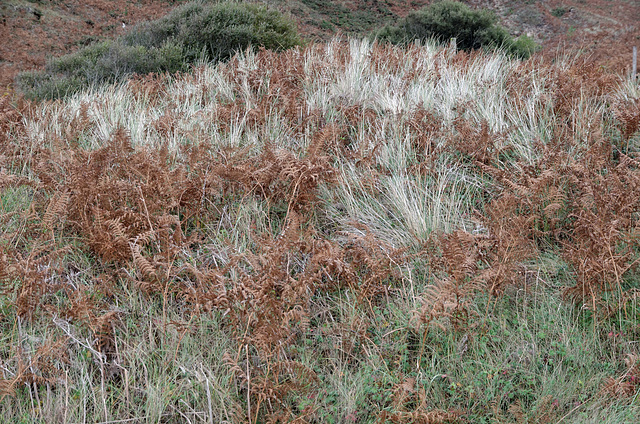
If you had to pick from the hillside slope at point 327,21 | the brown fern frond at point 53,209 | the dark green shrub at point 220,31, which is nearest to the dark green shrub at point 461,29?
the hillside slope at point 327,21

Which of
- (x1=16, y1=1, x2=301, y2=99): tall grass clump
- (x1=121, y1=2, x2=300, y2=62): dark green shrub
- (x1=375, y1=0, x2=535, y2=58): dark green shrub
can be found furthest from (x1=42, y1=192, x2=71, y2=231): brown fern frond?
(x1=375, y1=0, x2=535, y2=58): dark green shrub

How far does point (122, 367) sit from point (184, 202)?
4.25 ft

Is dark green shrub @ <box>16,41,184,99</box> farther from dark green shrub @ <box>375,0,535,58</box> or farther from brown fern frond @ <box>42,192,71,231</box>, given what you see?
dark green shrub @ <box>375,0,535,58</box>

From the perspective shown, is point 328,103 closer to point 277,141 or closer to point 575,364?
point 277,141

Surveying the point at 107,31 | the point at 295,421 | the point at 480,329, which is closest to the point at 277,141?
the point at 480,329

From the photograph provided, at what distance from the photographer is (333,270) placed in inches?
111

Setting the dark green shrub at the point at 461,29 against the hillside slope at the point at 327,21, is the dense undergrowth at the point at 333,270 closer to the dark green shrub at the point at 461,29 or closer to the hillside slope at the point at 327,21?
the hillside slope at the point at 327,21

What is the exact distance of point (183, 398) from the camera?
2209 millimetres

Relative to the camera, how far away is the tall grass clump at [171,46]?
24.4ft

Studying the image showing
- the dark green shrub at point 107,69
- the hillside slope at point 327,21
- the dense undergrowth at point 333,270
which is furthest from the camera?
the hillside slope at point 327,21

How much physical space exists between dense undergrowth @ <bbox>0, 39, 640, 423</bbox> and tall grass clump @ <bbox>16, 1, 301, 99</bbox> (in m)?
3.08

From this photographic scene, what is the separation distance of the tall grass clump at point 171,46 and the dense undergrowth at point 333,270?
3.08m

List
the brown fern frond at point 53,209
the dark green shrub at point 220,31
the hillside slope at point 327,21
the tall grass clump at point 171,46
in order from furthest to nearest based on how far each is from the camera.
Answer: the hillside slope at point 327,21 → the dark green shrub at point 220,31 → the tall grass clump at point 171,46 → the brown fern frond at point 53,209

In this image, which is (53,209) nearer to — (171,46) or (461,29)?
(171,46)
